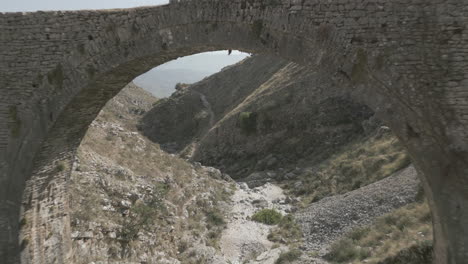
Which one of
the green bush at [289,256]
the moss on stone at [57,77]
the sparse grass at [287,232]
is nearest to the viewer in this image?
the moss on stone at [57,77]

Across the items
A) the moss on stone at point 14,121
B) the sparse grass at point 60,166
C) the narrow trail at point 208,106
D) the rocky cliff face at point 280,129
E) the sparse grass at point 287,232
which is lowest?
the sparse grass at point 287,232

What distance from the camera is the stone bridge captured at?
5.53 metres

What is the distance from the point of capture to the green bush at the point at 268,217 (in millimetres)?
17000

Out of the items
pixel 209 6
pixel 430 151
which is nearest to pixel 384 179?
pixel 430 151

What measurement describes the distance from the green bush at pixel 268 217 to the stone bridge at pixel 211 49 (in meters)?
9.63

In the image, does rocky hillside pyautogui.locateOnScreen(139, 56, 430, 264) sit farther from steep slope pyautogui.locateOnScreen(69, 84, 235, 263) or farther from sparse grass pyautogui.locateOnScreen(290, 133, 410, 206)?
steep slope pyautogui.locateOnScreen(69, 84, 235, 263)

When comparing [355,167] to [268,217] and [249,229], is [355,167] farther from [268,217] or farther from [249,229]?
[249,229]

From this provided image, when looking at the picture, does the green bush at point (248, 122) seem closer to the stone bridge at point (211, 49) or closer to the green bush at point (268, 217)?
the green bush at point (268, 217)

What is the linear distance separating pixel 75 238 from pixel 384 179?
1267 centimetres

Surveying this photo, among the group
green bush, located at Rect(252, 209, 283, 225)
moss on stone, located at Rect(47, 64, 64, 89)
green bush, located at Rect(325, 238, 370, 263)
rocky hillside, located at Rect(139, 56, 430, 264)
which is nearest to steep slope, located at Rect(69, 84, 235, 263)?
green bush, located at Rect(252, 209, 283, 225)

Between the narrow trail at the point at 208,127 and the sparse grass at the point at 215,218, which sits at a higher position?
the narrow trail at the point at 208,127

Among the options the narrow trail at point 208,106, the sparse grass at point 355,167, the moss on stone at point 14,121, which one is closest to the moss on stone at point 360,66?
the moss on stone at point 14,121

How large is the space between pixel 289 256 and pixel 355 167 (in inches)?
333

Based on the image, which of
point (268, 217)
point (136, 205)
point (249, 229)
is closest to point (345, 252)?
point (249, 229)
